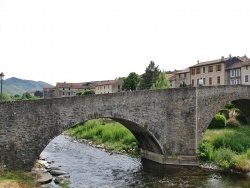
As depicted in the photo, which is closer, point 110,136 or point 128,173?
point 128,173

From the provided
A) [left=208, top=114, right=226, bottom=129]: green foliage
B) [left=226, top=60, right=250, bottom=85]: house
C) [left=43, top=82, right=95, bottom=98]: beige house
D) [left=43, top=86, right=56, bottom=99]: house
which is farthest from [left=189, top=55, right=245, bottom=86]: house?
[left=43, top=86, right=56, bottom=99]: house

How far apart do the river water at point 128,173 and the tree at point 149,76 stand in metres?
40.7

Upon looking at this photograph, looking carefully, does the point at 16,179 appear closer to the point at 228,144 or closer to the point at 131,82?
the point at 228,144

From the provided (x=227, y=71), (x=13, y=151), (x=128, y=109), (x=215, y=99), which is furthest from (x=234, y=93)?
(x=227, y=71)

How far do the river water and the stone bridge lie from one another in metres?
2.09

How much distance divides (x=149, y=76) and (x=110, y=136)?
3750cm

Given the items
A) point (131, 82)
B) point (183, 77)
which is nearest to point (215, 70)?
point (183, 77)

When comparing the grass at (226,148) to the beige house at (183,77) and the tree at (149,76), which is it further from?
the tree at (149,76)

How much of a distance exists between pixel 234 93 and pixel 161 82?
25281 millimetres

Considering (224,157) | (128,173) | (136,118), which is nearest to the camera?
(128,173)

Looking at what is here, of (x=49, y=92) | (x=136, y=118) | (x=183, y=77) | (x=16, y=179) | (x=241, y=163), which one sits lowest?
(x=241, y=163)

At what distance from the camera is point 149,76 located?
2854 inches

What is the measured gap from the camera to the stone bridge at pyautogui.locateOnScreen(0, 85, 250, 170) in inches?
796

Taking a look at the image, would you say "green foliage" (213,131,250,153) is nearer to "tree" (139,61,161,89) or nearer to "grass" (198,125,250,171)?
"grass" (198,125,250,171)
